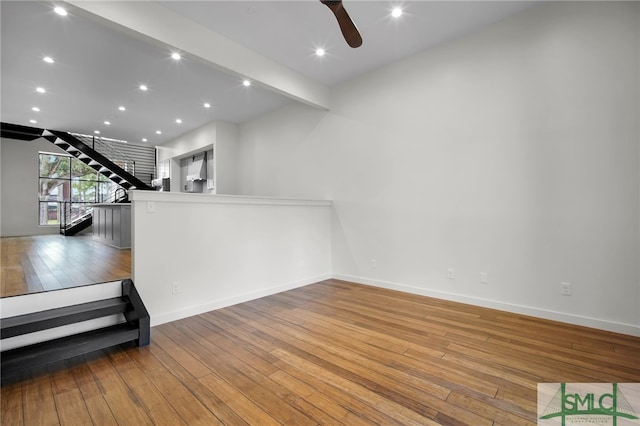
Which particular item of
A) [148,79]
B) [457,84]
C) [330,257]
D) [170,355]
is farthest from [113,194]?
[457,84]

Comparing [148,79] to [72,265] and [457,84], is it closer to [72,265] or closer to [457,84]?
[72,265]

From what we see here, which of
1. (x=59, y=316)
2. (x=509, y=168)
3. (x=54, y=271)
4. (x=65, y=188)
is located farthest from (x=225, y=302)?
(x=65, y=188)

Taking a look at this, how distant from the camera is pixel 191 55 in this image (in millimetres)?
3221

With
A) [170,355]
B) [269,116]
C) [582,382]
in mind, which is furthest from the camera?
[269,116]

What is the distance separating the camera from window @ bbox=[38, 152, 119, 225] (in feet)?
28.5

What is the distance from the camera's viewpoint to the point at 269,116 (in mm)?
6066

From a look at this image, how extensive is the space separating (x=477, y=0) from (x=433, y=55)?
0.85 metres

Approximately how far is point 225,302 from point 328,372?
1.89 m

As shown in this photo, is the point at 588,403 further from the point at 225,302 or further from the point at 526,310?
the point at 225,302

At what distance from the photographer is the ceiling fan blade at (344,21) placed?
1847 mm

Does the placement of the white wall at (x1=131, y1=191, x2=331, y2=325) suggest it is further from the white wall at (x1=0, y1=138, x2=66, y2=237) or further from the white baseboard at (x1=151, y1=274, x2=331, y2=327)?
the white wall at (x1=0, y1=138, x2=66, y2=237)

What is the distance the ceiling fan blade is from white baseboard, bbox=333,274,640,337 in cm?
310

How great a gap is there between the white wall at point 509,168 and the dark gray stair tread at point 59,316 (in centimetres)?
317

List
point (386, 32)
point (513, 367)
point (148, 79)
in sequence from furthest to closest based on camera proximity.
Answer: point (148, 79) → point (386, 32) → point (513, 367)
